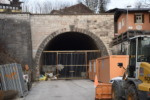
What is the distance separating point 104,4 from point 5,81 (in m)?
47.0

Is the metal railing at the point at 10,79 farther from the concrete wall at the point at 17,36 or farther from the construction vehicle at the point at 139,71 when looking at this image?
the concrete wall at the point at 17,36

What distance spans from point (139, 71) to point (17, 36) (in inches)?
832

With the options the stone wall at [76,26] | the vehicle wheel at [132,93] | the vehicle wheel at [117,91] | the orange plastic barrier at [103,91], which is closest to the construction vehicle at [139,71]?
the vehicle wheel at [132,93]

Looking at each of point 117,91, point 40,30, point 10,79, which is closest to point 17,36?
point 40,30

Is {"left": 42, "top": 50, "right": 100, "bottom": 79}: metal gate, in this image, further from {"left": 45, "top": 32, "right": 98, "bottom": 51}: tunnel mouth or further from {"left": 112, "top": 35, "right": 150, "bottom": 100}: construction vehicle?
{"left": 112, "top": 35, "right": 150, "bottom": 100}: construction vehicle

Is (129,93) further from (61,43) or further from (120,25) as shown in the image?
(120,25)

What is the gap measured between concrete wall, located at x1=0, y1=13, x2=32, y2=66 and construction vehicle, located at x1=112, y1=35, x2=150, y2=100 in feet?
61.6

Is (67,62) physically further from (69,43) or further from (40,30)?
(69,43)

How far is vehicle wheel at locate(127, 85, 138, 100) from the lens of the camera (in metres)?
8.29

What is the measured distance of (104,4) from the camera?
193 ft

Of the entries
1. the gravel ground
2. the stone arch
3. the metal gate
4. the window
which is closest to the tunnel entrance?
the metal gate

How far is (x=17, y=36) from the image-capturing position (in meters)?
28.1

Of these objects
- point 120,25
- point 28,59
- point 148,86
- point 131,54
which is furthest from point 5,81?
point 120,25

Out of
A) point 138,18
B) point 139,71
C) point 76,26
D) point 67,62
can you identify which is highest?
point 138,18
